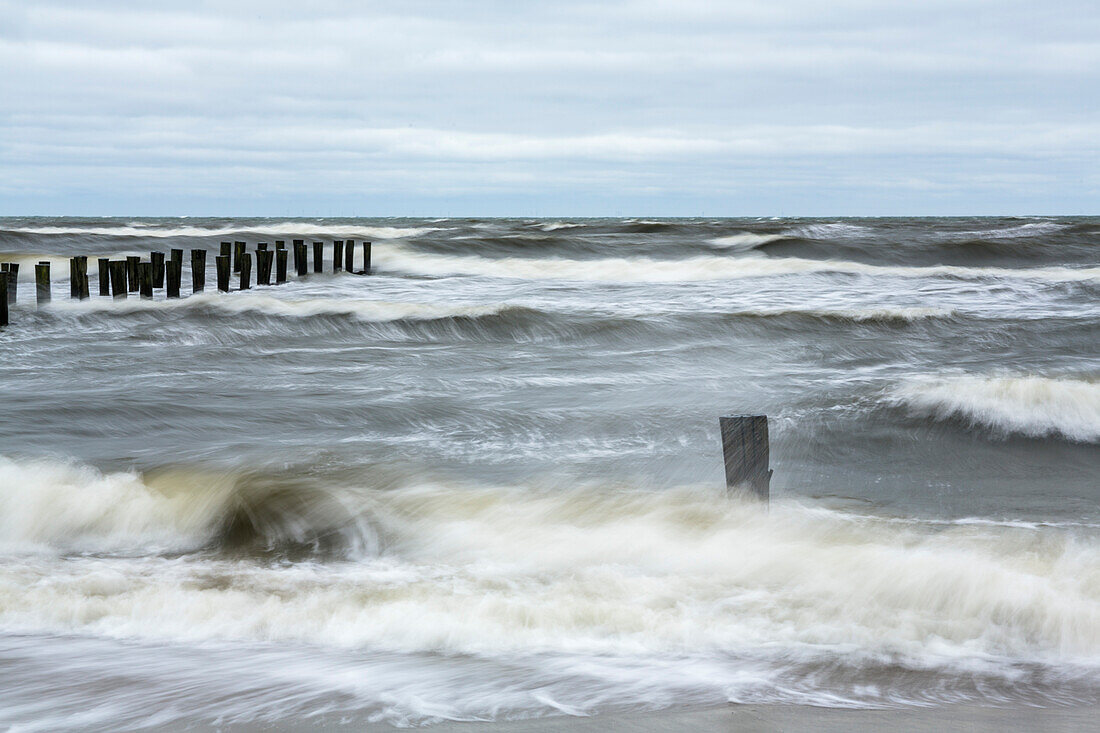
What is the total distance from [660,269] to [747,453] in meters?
23.4

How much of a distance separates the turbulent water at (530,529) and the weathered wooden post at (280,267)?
9684 millimetres

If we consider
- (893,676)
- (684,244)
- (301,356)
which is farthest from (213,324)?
(684,244)

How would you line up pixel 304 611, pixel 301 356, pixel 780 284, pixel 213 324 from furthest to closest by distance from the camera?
pixel 780 284 → pixel 213 324 → pixel 301 356 → pixel 304 611

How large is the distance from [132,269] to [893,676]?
682 inches

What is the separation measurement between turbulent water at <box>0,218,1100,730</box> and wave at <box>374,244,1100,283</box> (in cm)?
1327

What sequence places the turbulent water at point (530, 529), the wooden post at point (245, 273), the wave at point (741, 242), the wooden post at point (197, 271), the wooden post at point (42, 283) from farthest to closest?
1. the wave at point (741, 242)
2. the wooden post at point (245, 273)
3. the wooden post at point (197, 271)
4. the wooden post at point (42, 283)
5. the turbulent water at point (530, 529)

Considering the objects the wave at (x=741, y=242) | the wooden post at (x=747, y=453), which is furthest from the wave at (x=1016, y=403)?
the wave at (x=741, y=242)

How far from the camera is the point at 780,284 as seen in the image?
24312mm

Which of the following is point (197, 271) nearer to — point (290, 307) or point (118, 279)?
point (118, 279)

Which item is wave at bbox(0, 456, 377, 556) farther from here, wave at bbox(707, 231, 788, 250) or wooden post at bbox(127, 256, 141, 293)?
wave at bbox(707, 231, 788, 250)

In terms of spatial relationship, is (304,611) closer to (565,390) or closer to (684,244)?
(565,390)

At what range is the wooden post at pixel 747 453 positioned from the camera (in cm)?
553

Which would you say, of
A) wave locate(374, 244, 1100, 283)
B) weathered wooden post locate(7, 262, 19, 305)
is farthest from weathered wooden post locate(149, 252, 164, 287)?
wave locate(374, 244, 1100, 283)

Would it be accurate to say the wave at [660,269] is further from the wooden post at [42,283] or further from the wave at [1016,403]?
the wave at [1016,403]
